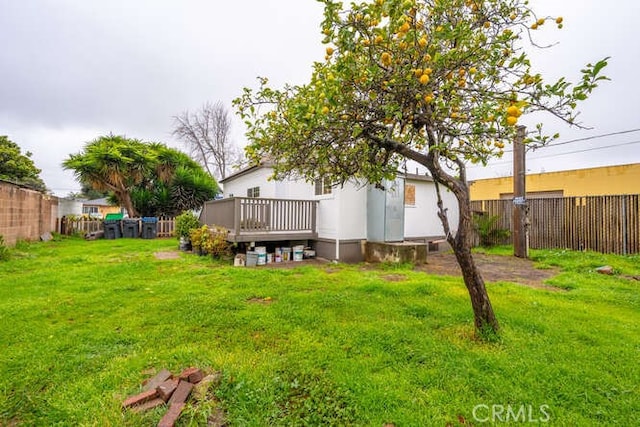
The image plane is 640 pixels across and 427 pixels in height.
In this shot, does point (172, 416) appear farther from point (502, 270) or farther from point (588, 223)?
point (588, 223)

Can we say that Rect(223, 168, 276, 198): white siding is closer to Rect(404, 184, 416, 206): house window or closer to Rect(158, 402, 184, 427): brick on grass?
Rect(404, 184, 416, 206): house window

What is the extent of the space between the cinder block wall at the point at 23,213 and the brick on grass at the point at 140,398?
10.6 metres

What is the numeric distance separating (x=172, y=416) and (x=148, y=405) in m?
0.27

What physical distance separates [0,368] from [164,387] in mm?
1627

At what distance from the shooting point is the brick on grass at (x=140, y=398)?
1.85 metres

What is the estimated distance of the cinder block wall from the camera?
8570mm

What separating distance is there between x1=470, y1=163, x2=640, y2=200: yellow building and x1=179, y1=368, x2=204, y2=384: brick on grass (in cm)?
1636

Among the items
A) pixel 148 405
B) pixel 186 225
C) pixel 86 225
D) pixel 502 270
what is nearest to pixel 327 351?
pixel 148 405

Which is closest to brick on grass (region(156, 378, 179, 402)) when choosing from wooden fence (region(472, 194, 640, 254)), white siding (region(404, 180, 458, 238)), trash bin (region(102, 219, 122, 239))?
white siding (region(404, 180, 458, 238))

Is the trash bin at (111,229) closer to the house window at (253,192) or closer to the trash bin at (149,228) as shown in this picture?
the trash bin at (149,228)

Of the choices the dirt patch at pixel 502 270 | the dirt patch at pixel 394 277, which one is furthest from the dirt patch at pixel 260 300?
the dirt patch at pixel 502 270

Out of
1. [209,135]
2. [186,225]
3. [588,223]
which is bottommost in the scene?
[186,225]

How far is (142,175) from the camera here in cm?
1434

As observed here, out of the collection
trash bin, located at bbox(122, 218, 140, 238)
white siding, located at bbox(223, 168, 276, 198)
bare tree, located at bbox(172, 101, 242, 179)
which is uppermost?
bare tree, located at bbox(172, 101, 242, 179)
